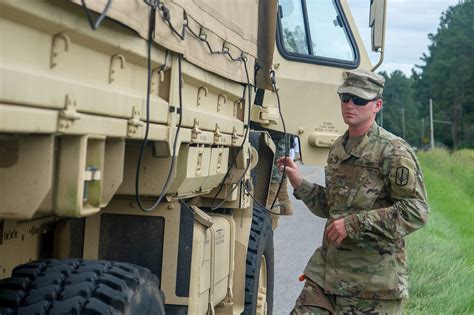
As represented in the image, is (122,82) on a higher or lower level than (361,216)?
higher

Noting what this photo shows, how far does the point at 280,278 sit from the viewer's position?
35.1 ft

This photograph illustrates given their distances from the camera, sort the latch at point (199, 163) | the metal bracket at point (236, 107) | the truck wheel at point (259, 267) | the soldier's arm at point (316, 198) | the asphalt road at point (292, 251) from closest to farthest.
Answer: the latch at point (199, 163) < the metal bracket at point (236, 107) < the soldier's arm at point (316, 198) < the truck wheel at point (259, 267) < the asphalt road at point (292, 251)

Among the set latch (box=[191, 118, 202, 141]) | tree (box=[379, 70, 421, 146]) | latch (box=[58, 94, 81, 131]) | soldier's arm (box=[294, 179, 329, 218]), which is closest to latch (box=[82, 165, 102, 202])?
latch (box=[58, 94, 81, 131])

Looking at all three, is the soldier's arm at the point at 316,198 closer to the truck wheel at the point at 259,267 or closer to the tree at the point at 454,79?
the truck wheel at the point at 259,267

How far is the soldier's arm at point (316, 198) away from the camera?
5.87 metres

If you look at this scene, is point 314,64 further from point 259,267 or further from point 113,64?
point 113,64

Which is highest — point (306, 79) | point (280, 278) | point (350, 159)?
point (306, 79)

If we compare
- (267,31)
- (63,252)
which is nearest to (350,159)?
(267,31)

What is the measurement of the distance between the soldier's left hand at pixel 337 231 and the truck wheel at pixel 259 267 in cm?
121

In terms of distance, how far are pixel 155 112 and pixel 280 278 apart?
23.8 feet

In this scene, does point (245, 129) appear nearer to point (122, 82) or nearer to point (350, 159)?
point (350, 159)

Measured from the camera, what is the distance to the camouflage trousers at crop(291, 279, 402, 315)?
5387 mm

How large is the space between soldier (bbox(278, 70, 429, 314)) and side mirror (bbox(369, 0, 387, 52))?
0.87 meters

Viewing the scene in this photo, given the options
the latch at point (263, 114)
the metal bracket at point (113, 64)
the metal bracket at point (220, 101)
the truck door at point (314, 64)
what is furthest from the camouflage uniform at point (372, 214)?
the metal bracket at point (113, 64)
